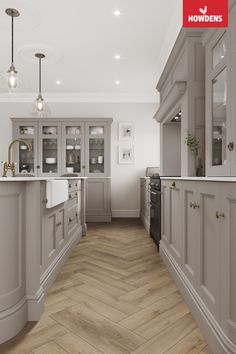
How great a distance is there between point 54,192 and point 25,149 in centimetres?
395

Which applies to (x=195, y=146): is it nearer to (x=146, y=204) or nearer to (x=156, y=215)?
(x=156, y=215)

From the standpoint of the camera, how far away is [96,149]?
5574 millimetres

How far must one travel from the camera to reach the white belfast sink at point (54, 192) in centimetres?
198

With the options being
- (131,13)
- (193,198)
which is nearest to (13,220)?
(193,198)

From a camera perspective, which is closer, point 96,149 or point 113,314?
point 113,314

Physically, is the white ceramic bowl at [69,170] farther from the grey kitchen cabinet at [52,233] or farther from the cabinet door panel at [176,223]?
the cabinet door panel at [176,223]

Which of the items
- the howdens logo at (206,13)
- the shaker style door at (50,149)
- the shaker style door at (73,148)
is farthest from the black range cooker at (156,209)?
the shaker style door at (50,149)

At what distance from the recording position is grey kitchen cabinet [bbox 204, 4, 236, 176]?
1.68 metres

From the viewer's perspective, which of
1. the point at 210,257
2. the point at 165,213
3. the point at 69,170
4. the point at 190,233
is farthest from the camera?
the point at 69,170

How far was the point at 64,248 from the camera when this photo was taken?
2.79 m

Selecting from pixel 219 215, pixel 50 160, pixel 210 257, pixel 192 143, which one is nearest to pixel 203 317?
pixel 210 257

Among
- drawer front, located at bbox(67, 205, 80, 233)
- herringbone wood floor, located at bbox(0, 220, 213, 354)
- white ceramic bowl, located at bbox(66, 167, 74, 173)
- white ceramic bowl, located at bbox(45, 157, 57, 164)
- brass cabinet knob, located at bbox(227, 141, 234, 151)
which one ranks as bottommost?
herringbone wood floor, located at bbox(0, 220, 213, 354)

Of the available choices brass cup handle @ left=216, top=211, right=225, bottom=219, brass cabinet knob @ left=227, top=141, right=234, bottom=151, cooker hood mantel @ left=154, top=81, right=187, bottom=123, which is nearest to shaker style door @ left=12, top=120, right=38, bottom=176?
cooker hood mantel @ left=154, top=81, right=187, bottom=123

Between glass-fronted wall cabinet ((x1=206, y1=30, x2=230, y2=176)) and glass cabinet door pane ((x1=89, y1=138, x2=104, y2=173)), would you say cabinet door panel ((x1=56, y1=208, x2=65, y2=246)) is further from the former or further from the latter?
glass cabinet door pane ((x1=89, y1=138, x2=104, y2=173))
